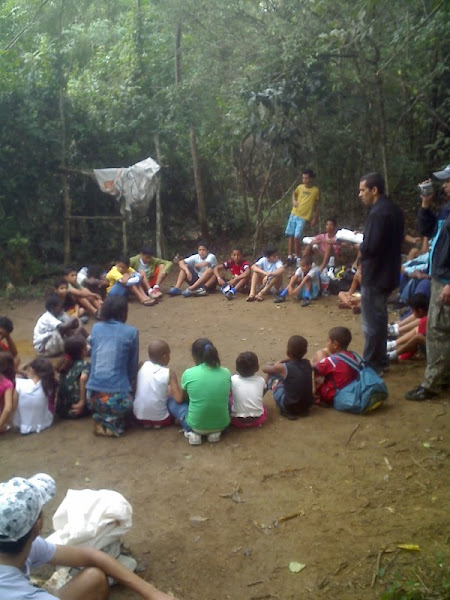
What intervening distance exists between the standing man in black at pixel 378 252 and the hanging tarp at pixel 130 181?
649cm

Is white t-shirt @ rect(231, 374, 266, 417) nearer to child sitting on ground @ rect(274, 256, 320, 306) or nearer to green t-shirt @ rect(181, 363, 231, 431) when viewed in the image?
green t-shirt @ rect(181, 363, 231, 431)

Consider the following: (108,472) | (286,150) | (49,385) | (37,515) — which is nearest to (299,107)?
(286,150)

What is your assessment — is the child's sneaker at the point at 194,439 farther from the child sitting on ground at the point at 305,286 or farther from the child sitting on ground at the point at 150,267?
the child sitting on ground at the point at 150,267

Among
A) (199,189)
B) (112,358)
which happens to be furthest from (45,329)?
(199,189)

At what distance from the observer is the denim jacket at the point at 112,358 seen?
5.12 meters

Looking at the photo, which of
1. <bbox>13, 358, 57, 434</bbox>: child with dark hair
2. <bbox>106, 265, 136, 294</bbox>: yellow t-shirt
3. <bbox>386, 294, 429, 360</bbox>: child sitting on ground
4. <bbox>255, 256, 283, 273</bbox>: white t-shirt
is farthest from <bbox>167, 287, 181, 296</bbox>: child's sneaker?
<bbox>13, 358, 57, 434</bbox>: child with dark hair

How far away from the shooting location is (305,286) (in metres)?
9.15

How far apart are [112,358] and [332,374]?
6.07ft

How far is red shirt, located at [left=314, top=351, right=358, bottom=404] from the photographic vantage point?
529cm

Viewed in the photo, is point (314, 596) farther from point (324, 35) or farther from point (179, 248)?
point (179, 248)

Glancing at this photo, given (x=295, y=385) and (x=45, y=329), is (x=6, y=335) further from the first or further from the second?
(x=295, y=385)

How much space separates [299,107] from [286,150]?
109 centimetres

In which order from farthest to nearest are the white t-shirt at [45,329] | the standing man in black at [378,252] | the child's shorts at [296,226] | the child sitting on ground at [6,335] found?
the child's shorts at [296,226] < the white t-shirt at [45,329] < the child sitting on ground at [6,335] < the standing man in black at [378,252]

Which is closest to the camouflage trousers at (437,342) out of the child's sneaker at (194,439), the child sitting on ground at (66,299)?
the child's sneaker at (194,439)
